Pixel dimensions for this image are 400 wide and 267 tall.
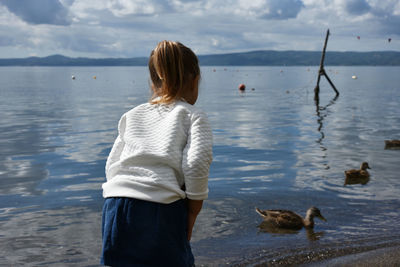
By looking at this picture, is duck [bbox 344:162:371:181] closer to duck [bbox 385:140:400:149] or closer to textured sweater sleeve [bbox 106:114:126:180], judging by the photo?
duck [bbox 385:140:400:149]

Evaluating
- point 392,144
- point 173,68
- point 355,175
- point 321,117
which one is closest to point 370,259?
point 173,68

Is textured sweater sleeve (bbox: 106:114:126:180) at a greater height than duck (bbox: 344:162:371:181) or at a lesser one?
greater

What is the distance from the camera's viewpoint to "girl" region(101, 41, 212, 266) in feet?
9.97

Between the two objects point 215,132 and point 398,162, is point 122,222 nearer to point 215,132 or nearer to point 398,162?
point 398,162

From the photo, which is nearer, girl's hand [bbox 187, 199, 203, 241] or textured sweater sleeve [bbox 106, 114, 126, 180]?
girl's hand [bbox 187, 199, 203, 241]

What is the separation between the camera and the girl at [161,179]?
3.04 meters

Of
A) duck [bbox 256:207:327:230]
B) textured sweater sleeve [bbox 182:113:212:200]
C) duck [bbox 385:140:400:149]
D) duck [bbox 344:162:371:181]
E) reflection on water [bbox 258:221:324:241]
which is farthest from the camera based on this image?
duck [bbox 385:140:400:149]

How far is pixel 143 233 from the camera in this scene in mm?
3037

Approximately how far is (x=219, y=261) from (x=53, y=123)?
18195mm

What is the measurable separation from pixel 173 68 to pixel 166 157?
631 mm

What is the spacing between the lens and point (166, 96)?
3.26 meters

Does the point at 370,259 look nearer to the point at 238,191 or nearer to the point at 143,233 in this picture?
the point at 143,233

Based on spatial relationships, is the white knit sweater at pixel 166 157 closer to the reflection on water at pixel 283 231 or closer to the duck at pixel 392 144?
the reflection on water at pixel 283 231

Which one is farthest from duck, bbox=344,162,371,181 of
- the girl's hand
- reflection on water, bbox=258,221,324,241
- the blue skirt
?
the blue skirt
